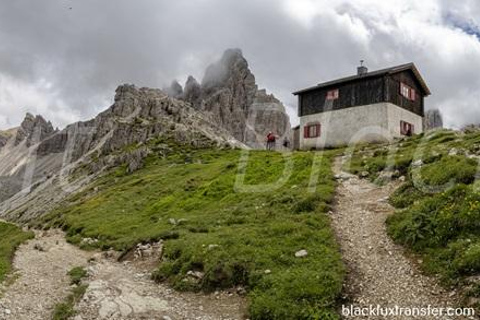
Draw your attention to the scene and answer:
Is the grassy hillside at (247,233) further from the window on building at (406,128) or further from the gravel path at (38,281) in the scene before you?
the window on building at (406,128)

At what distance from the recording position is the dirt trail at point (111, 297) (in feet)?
51.6

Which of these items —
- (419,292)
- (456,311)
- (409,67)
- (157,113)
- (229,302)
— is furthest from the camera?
(157,113)

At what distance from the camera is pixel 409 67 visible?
190 feet

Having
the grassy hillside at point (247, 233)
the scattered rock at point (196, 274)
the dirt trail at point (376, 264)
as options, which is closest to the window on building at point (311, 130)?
the grassy hillside at point (247, 233)

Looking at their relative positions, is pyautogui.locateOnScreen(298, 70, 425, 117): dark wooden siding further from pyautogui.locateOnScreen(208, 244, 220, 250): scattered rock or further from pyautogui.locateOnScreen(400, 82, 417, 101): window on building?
pyautogui.locateOnScreen(208, 244, 220, 250): scattered rock

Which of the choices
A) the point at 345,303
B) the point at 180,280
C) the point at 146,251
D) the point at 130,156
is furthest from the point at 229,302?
the point at 130,156

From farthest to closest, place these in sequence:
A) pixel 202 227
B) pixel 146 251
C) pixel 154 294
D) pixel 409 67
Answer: pixel 409 67 → pixel 202 227 → pixel 146 251 → pixel 154 294

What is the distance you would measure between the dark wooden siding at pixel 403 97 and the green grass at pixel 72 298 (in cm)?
4425

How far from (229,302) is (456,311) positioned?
7.57 meters

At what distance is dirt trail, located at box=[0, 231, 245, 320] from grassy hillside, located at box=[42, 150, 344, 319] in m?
0.87

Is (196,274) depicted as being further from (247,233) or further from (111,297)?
(247,233)

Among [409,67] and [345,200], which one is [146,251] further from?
[409,67]

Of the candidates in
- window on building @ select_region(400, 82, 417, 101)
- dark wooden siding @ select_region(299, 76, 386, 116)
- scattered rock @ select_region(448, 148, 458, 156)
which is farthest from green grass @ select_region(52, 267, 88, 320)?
window on building @ select_region(400, 82, 417, 101)

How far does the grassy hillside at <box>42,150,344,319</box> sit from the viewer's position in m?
15.4
